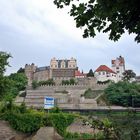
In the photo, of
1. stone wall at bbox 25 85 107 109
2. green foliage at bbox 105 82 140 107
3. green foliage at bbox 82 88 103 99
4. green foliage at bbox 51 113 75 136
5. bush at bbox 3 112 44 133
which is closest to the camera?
bush at bbox 3 112 44 133

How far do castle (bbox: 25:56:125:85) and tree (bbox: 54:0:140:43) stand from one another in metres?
104

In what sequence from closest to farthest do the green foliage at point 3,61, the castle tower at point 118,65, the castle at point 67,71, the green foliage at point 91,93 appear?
the green foliage at point 3,61 → the green foliage at point 91,93 → the castle at point 67,71 → the castle tower at point 118,65

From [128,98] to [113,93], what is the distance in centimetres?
574

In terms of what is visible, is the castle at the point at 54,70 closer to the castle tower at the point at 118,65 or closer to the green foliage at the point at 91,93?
the castle tower at the point at 118,65

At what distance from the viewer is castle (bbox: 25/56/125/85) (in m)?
113

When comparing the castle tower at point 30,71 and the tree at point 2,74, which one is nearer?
the tree at point 2,74

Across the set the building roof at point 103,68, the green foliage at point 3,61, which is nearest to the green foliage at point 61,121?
Answer: the green foliage at point 3,61

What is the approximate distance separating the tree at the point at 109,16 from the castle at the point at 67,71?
104476mm

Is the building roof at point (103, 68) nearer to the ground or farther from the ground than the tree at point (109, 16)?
farther from the ground

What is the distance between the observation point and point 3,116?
21.4 m

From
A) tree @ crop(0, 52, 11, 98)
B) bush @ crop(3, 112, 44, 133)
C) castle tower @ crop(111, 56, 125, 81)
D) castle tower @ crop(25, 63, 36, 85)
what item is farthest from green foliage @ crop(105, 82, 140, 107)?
bush @ crop(3, 112, 44, 133)

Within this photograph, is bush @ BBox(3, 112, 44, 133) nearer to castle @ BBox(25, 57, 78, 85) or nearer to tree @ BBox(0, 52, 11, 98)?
tree @ BBox(0, 52, 11, 98)

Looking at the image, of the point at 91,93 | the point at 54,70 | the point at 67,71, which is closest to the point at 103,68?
the point at 67,71

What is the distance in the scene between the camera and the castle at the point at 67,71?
11325 centimetres
